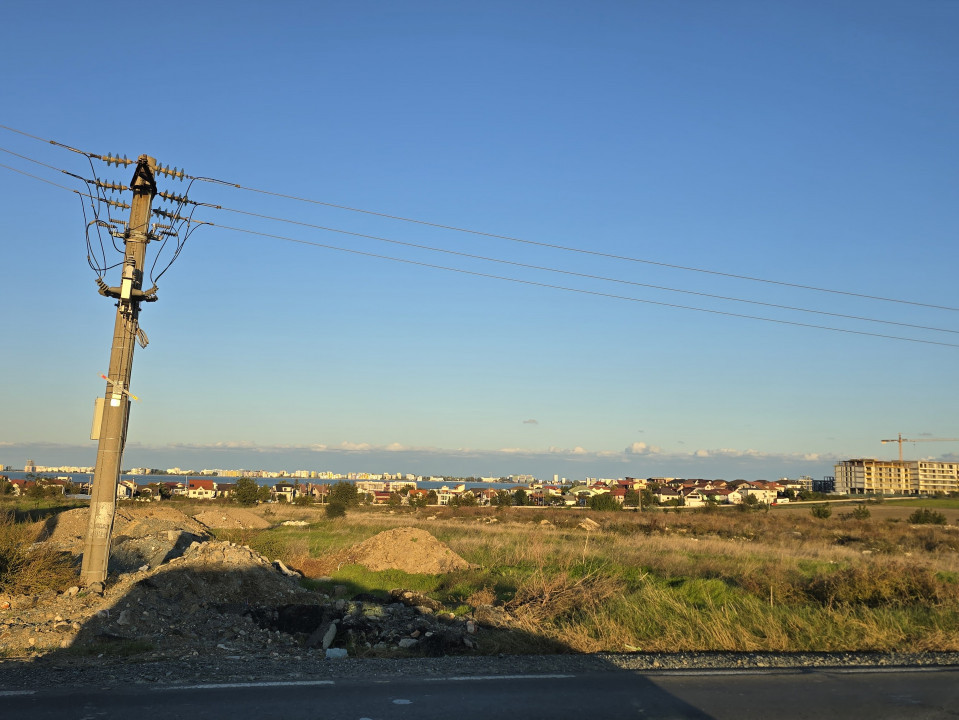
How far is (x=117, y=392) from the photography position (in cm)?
1488

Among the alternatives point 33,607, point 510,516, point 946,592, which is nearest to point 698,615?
point 946,592

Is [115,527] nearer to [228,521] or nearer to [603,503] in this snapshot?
[228,521]

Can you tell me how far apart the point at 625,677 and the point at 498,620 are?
4.16 metres

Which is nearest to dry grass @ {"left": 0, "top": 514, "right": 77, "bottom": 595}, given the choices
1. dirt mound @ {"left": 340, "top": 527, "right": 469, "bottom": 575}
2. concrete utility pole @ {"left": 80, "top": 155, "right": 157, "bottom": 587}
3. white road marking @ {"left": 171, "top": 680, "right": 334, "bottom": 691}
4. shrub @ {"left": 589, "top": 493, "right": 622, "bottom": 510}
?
concrete utility pole @ {"left": 80, "top": 155, "right": 157, "bottom": 587}

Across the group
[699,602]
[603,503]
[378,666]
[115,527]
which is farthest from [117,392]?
[603,503]

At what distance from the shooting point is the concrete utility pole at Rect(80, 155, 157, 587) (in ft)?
47.2

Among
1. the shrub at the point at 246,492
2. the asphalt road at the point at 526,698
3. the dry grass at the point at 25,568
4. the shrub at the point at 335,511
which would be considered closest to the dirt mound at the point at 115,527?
the dry grass at the point at 25,568

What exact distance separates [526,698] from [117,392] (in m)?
11.2

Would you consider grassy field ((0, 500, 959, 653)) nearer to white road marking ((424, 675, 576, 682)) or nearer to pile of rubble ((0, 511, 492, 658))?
pile of rubble ((0, 511, 492, 658))

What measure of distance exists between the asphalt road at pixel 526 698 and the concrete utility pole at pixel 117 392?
7478mm

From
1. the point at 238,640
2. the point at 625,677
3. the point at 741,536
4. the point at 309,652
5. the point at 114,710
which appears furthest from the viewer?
the point at 741,536

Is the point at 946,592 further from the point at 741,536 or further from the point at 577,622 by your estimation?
the point at 741,536

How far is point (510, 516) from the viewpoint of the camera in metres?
67.6

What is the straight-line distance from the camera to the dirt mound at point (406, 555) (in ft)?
86.1
